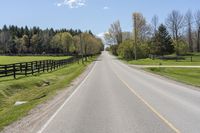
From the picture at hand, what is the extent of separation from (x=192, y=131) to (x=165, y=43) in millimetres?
107798

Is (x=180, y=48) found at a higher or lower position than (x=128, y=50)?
higher

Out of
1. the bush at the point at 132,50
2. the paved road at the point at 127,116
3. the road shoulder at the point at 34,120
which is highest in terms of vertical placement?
the bush at the point at 132,50

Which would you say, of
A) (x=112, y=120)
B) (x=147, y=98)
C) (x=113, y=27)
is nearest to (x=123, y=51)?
(x=113, y=27)

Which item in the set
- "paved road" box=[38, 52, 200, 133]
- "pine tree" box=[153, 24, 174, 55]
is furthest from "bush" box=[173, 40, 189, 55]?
"paved road" box=[38, 52, 200, 133]

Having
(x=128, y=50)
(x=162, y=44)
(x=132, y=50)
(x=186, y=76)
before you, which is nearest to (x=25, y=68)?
(x=186, y=76)

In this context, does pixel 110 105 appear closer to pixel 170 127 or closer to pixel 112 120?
pixel 112 120

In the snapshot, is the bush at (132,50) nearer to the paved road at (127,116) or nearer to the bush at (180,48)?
the bush at (180,48)

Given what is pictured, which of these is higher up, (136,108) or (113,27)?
(113,27)

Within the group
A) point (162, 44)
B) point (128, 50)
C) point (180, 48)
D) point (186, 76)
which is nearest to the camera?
point (186, 76)

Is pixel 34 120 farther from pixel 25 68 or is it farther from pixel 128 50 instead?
pixel 128 50

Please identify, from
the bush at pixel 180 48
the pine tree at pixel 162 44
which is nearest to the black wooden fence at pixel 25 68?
the pine tree at pixel 162 44

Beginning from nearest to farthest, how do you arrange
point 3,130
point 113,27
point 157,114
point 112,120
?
point 3,130
point 112,120
point 157,114
point 113,27

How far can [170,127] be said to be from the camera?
1070 cm

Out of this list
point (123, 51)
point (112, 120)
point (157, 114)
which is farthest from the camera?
point (123, 51)
